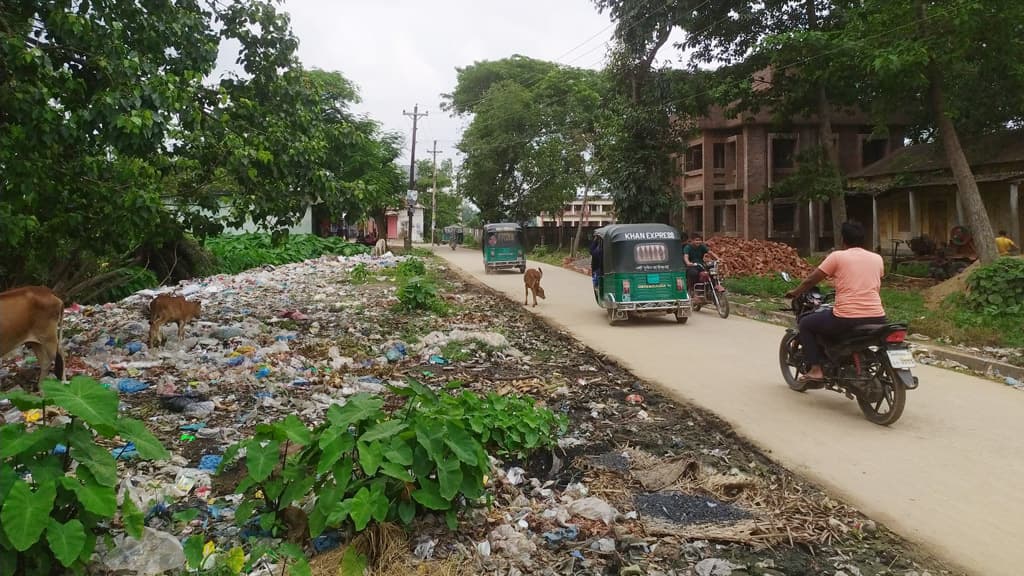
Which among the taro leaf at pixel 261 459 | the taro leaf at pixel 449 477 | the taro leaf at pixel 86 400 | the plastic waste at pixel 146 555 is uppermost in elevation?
the taro leaf at pixel 86 400

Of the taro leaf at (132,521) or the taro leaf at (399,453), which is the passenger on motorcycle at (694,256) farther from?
the taro leaf at (132,521)

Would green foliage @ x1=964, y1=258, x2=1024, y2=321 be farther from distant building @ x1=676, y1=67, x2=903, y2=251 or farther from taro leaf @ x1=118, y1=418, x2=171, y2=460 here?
distant building @ x1=676, y1=67, x2=903, y2=251

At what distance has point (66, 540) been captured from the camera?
9.27 ft

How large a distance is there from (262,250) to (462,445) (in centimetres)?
2674

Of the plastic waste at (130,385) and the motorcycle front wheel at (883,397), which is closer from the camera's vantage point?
the motorcycle front wheel at (883,397)

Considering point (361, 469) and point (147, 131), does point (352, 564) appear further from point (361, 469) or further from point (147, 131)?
→ point (147, 131)

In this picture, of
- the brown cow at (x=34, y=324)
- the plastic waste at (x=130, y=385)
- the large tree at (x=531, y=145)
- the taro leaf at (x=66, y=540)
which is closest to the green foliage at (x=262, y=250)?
the large tree at (x=531, y=145)

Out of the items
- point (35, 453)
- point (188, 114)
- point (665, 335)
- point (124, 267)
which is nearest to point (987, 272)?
point (665, 335)

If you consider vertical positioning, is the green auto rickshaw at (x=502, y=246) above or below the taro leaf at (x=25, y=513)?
above

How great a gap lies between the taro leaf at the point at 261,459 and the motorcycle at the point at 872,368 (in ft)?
15.7

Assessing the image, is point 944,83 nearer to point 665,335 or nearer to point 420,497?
point 665,335

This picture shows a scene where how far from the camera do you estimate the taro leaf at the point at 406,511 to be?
141 inches

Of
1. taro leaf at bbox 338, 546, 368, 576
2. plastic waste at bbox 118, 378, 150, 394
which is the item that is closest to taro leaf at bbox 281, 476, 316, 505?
taro leaf at bbox 338, 546, 368, 576

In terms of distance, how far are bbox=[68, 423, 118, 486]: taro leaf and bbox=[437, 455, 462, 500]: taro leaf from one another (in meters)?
1.47
